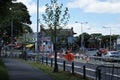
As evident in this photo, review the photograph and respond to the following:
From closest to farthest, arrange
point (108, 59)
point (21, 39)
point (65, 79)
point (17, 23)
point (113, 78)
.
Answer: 1. point (113, 78)
2. point (65, 79)
3. point (108, 59)
4. point (17, 23)
5. point (21, 39)

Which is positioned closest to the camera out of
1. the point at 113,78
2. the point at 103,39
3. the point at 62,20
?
the point at 113,78

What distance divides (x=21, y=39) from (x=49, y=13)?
7943 centimetres

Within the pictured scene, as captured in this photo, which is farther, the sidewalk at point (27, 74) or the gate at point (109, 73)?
the sidewalk at point (27, 74)

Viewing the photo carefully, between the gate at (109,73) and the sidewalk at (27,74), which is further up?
the gate at (109,73)

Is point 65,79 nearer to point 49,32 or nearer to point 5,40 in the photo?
point 49,32

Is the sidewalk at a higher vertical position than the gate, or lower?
lower

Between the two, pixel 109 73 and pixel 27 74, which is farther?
pixel 27 74

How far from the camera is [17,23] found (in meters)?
95.7

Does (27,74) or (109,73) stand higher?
(109,73)

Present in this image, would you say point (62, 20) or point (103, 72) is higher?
point (62, 20)

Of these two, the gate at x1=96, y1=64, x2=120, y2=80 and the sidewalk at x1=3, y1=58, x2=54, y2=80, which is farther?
the sidewalk at x1=3, y1=58, x2=54, y2=80

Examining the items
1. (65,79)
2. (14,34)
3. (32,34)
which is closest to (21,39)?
(32,34)

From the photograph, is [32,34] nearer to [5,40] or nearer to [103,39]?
[5,40]

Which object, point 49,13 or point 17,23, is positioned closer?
point 49,13
